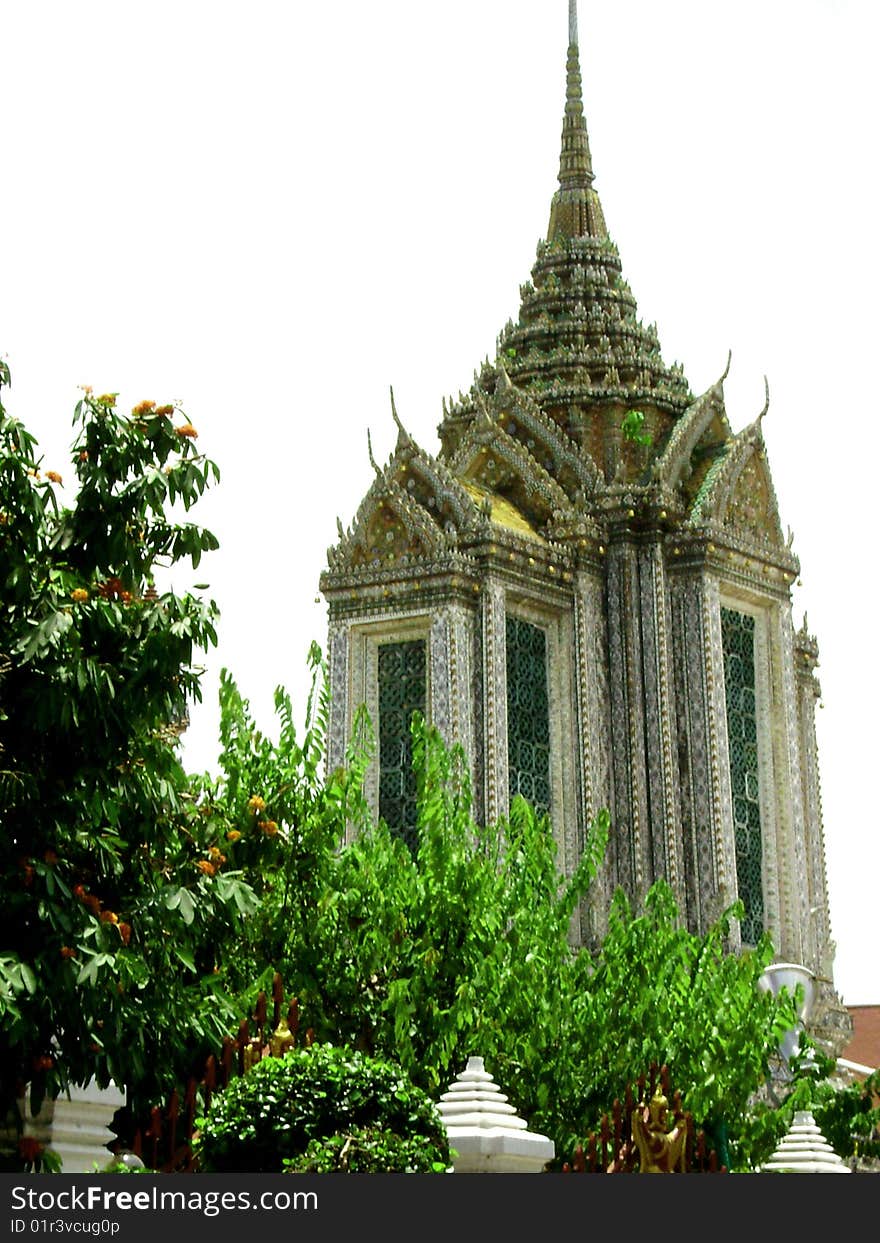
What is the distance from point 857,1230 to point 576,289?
25.2 meters

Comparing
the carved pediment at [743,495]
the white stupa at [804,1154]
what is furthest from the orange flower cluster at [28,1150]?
the carved pediment at [743,495]

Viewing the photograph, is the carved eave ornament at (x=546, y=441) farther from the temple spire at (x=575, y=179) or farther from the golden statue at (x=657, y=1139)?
the golden statue at (x=657, y=1139)

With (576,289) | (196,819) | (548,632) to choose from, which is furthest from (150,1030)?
(576,289)

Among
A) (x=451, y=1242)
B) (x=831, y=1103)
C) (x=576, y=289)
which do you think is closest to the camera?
(x=451, y=1242)

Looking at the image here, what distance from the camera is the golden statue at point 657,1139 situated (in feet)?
46.4

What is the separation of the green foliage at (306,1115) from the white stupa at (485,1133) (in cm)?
32

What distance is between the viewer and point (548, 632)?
29578 millimetres

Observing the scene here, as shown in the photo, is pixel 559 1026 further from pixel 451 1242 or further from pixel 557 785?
pixel 557 785

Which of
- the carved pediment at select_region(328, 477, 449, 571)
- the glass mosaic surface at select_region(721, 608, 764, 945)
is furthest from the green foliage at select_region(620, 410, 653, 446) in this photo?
the carved pediment at select_region(328, 477, 449, 571)

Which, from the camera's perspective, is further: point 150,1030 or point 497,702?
point 497,702

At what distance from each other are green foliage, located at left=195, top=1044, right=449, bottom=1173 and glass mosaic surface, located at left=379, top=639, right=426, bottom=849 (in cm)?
1646

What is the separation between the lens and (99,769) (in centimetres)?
1305

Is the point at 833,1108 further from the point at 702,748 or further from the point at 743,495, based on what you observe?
the point at 743,495

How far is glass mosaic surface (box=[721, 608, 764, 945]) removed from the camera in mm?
29172
